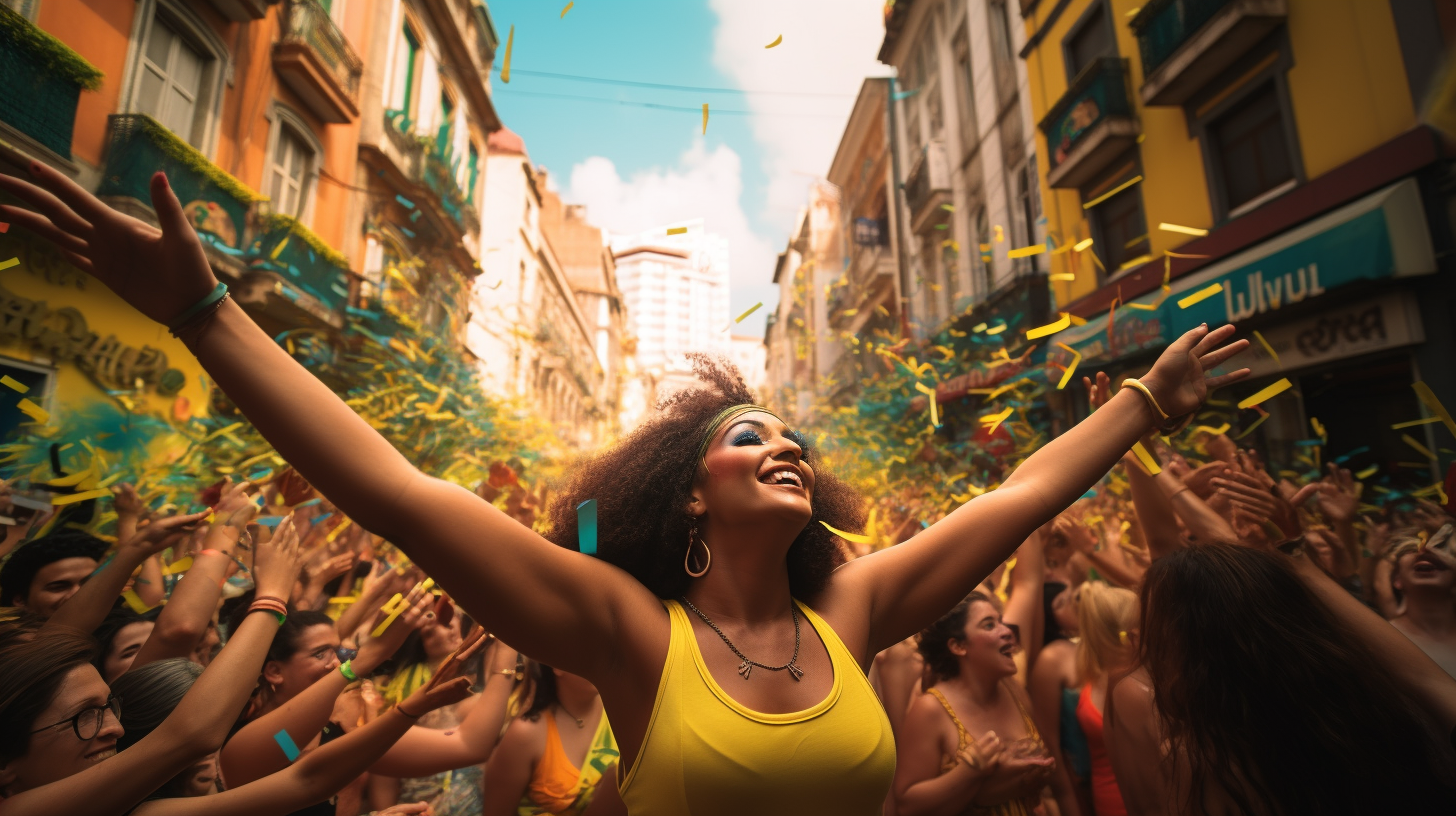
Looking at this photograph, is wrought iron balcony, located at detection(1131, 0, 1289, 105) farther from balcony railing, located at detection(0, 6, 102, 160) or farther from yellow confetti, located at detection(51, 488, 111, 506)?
balcony railing, located at detection(0, 6, 102, 160)

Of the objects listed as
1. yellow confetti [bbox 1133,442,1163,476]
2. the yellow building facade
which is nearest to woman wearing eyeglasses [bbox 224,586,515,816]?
yellow confetti [bbox 1133,442,1163,476]

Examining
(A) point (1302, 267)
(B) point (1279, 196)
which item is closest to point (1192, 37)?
(B) point (1279, 196)

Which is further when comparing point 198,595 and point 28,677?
point 198,595

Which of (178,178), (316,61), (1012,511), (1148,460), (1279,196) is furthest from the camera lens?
(316,61)

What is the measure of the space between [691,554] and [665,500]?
164 mm

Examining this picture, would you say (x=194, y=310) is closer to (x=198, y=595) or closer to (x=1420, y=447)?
(x=198, y=595)

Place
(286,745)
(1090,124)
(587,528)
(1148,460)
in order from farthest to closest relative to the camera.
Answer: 1. (1090,124)
2. (1148,460)
3. (286,745)
4. (587,528)

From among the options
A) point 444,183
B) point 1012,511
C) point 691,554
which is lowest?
point 691,554

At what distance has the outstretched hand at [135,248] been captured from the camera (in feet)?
4.00

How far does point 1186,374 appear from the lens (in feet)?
6.66

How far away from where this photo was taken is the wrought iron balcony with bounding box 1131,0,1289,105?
8.06 meters

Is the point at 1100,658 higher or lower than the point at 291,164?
lower

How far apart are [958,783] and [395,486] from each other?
2.35 m

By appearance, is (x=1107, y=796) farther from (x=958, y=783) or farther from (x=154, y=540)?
(x=154, y=540)
